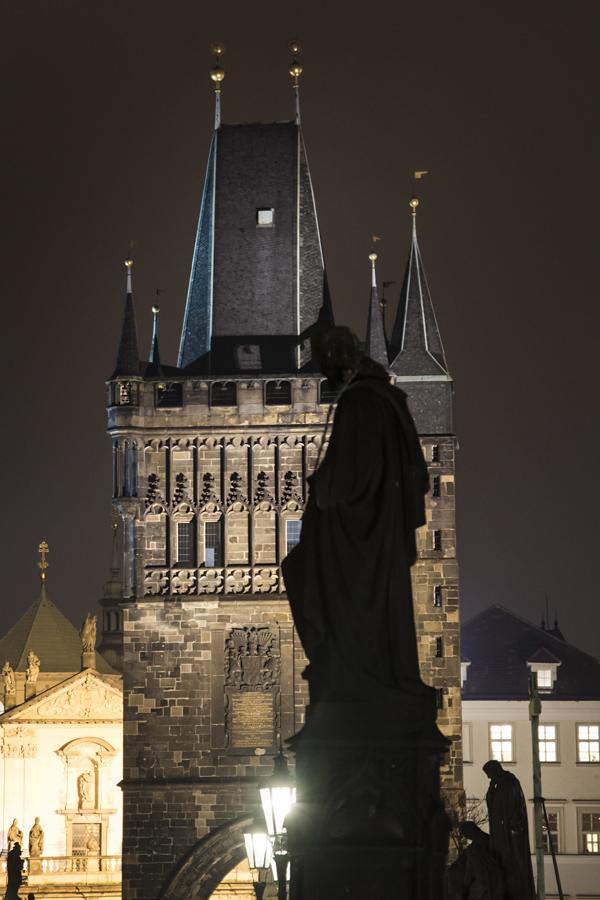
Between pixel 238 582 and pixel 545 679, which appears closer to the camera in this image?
pixel 238 582

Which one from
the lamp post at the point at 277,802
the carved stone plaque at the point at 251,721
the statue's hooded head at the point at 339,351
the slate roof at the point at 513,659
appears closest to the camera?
the statue's hooded head at the point at 339,351

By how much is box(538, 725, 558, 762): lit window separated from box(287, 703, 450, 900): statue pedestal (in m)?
61.1

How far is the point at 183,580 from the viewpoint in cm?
5625

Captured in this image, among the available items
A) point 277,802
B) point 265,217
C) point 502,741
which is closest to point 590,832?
point 502,741

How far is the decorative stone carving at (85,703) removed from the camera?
83438mm

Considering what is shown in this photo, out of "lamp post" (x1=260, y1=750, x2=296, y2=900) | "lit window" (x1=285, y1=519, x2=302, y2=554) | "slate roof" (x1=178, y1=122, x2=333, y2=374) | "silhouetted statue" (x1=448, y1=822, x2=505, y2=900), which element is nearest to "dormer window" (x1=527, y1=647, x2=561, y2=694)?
"slate roof" (x1=178, y1=122, x2=333, y2=374)

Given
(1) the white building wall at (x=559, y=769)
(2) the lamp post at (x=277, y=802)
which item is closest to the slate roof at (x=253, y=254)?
(1) the white building wall at (x=559, y=769)

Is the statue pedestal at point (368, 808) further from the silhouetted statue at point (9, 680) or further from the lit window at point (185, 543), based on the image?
the silhouetted statue at point (9, 680)

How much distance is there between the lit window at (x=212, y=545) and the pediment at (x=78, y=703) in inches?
1090

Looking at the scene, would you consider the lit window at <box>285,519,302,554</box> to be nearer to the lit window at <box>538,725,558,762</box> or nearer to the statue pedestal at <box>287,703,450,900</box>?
the lit window at <box>538,725,558,762</box>

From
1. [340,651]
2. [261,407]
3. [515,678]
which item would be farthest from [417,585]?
[340,651]

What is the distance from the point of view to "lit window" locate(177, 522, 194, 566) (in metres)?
56.4

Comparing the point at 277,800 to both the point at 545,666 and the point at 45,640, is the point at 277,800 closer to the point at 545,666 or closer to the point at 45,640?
the point at 545,666

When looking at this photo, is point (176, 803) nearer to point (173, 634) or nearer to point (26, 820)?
point (173, 634)
